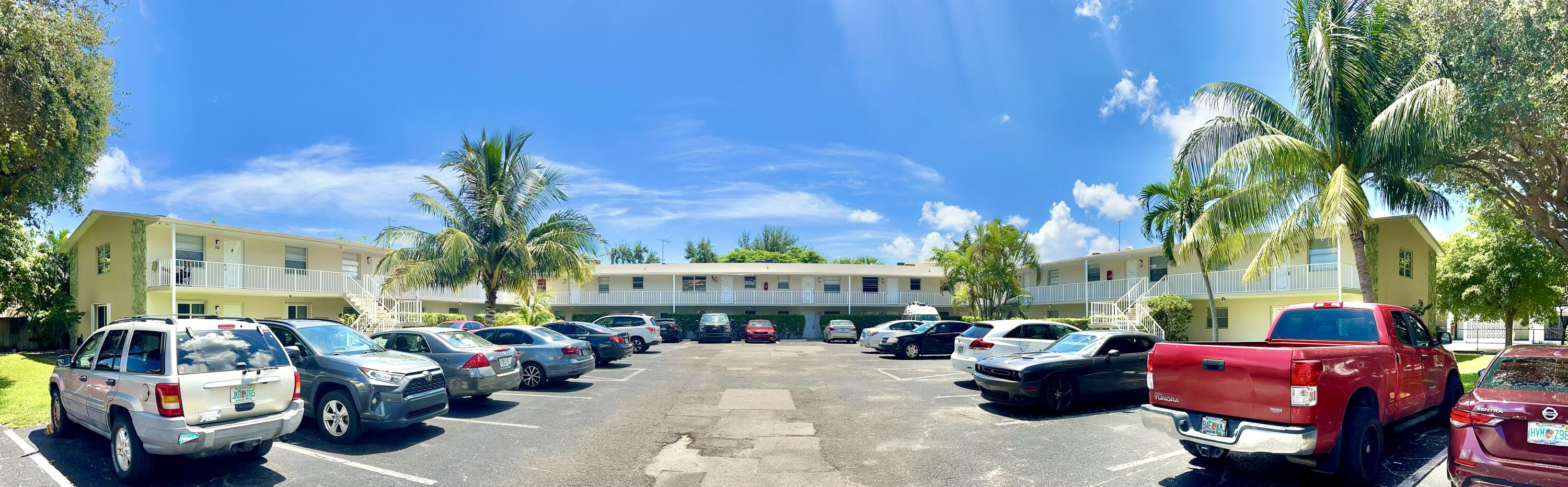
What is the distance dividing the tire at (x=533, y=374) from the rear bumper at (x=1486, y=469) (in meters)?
12.6

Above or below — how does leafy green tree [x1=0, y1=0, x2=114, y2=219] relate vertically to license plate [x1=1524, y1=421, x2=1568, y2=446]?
above

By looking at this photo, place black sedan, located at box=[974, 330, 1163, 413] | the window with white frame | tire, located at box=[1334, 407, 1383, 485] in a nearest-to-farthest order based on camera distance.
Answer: tire, located at box=[1334, 407, 1383, 485]
black sedan, located at box=[974, 330, 1163, 413]
the window with white frame

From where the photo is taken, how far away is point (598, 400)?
40.7 feet

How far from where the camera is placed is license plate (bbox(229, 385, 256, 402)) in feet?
22.9

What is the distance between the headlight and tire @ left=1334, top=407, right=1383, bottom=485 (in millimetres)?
9761

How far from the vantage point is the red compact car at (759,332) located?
34.1 m

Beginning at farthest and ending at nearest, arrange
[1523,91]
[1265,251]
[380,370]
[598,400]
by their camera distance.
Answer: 1. [1265,251]
2. [598,400]
3. [1523,91]
4. [380,370]

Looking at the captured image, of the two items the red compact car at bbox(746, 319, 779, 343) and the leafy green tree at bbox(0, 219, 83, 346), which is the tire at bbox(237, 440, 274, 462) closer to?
the leafy green tree at bbox(0, 219, 83, 346)

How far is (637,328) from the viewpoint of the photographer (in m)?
26.2

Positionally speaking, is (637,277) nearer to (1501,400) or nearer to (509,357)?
(509,357)

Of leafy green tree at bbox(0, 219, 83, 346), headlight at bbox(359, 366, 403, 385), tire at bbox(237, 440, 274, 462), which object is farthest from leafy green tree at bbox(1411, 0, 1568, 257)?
leafy green tree at bbox(0, 219, 83, 346)

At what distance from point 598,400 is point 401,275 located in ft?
46.1

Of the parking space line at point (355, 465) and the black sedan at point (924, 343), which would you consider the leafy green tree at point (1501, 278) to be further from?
the parking space line at point (355, 465)

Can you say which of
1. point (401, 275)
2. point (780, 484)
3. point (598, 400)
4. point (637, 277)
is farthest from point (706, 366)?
point (637, 277)
